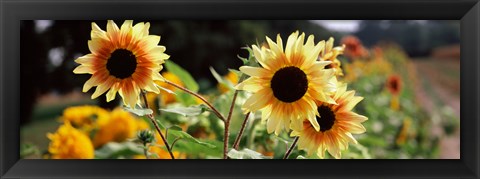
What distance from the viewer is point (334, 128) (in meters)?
0.60

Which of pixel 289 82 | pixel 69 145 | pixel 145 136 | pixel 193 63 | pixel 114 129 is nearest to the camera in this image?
pixel 289 82

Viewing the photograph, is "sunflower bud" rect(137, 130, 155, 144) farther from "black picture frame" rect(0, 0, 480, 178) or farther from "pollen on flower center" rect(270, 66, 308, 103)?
"pollen on flower center" rect(270, 66, 308, 103)

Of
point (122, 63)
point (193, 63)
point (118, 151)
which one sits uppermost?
point (193, 63)

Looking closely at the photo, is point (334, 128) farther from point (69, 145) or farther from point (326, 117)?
point (69, 145)

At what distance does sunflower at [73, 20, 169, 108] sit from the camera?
1.84 ft

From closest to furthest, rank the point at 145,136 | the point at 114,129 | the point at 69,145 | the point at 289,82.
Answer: the point at 289,82 < the point at 145,136 < the point at 69,145 < the point at 114,129

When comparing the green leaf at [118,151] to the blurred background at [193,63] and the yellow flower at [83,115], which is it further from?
the blurred background at [193,63]

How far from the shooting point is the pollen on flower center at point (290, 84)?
553 millimetres

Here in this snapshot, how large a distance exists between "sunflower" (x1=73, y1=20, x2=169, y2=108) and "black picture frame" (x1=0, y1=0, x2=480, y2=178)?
→ 0.28 ft

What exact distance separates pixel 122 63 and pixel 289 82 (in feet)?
0.51

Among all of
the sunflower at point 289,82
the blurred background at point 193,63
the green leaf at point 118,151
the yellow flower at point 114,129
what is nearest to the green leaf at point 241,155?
the sunflower at point 289,82

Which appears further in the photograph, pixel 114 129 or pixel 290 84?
pixel 114 129
